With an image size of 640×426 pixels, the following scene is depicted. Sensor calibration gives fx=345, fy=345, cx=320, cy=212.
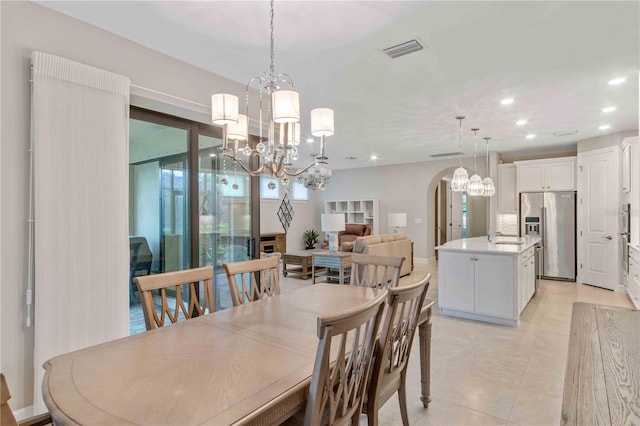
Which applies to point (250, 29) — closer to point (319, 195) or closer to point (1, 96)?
point (1, 96)

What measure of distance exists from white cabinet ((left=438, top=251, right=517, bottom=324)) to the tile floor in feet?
0.58

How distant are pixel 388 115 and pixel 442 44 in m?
1.90

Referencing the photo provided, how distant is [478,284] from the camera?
4012 mm

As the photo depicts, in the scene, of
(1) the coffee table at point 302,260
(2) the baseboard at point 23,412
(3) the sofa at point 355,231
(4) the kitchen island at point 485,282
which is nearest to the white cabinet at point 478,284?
(4) the kitchen island at point 485,282

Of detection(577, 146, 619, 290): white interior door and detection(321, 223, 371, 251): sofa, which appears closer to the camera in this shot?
detection(577, 146, 619, 290): white interior door

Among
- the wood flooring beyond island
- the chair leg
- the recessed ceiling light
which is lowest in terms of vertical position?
the wood flooring beyond island

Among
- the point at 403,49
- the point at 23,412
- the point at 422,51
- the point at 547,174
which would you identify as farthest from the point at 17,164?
the point at 547,174

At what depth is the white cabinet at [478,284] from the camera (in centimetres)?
381

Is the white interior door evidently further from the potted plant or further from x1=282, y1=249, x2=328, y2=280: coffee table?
the potted plant

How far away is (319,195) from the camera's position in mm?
10797

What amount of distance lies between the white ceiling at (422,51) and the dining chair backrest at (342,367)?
6.21 ft

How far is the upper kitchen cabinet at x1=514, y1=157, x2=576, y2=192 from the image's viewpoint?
6332 mm

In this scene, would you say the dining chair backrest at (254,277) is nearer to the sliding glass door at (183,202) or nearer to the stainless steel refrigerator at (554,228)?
the sliding glass door at (183,202)

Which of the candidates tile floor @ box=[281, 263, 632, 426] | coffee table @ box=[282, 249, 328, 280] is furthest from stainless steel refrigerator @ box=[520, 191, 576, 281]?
coffee table @ box=[282, 249, 328, 280]
